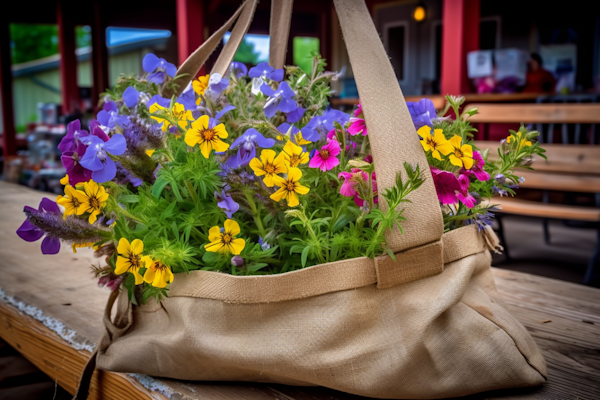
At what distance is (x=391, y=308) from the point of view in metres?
0.57

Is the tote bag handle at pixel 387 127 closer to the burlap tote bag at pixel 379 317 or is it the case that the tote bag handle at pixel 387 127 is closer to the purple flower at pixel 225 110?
the burlap tote bag at pixel 379 317

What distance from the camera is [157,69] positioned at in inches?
33.8

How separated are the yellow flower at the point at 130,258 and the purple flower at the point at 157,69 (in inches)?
14.4

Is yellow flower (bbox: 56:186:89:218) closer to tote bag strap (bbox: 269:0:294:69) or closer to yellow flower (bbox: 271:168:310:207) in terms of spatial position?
yellow flower (bbox: 271:168:310:207)

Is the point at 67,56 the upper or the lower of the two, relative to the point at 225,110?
upper

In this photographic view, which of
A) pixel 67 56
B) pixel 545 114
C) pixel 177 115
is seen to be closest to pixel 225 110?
pixel 177 115

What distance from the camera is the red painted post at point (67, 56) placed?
1152 centimetres

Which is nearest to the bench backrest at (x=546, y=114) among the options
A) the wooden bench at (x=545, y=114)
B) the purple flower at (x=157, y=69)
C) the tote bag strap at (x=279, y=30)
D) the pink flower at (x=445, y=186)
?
the wooden bench at (x=545, y=114)

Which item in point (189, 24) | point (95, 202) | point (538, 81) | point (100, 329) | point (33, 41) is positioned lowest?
point (100, 329)

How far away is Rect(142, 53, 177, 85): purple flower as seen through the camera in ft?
2.75

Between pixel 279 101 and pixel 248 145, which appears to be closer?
pixel 248 145

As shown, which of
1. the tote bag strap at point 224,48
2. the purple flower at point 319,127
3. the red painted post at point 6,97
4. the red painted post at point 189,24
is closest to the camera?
the purple flower at point 319,127

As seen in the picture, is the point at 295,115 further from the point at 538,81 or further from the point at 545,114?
the point at 538,81

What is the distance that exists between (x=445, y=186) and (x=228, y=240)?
0.25 m
